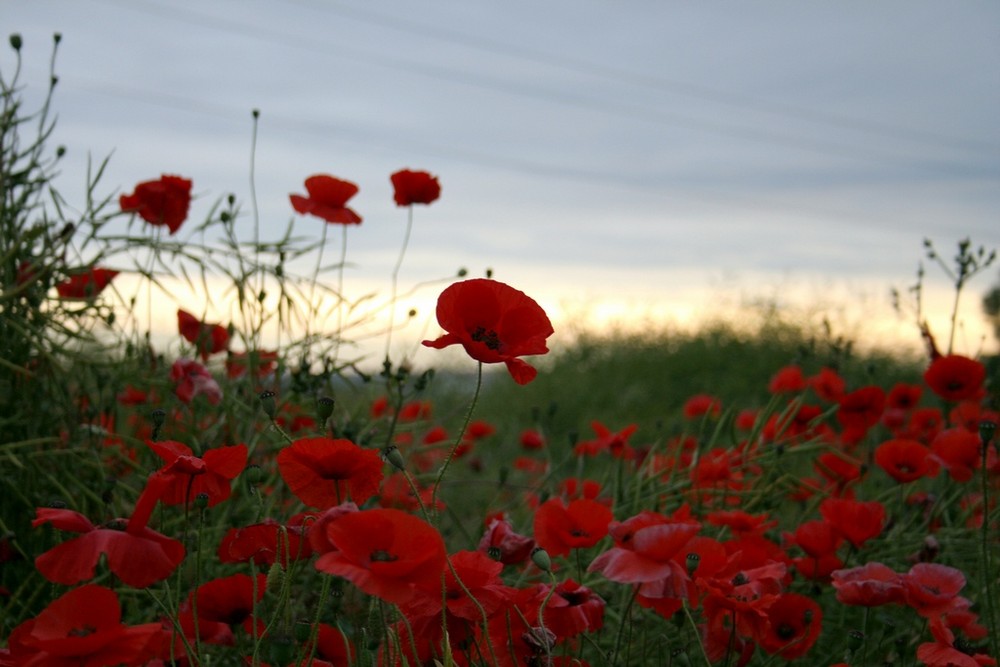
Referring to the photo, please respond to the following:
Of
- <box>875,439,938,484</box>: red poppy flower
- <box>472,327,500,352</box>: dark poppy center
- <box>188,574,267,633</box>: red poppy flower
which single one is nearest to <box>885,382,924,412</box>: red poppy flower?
<box>875,439,938,484</box>: red poppy flower

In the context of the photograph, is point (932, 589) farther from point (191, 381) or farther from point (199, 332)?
point (199, 332)

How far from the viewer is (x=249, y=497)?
1955 millimetres

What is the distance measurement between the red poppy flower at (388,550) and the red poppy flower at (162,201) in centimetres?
127

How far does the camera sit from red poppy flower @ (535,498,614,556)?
4.34 feet

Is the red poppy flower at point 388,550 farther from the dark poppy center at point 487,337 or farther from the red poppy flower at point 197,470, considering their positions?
the dark poppy center at point 487,337

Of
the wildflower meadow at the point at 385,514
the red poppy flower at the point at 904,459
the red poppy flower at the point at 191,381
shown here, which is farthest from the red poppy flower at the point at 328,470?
the red poppy flower at the point at 904,459

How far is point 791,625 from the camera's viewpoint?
1504mm

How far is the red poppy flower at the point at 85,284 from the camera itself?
7.01 ft

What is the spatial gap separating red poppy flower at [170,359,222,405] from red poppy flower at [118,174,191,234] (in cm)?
30

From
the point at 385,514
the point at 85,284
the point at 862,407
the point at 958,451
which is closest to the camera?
the point at 385,514

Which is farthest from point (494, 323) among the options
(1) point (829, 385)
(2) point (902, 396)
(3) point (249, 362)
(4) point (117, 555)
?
(2) point (902, 396)

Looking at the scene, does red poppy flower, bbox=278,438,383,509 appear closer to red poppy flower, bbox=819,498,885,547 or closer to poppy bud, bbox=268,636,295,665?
poppy bud, bbox=268,636,295,665

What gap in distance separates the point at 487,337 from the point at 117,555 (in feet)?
1.48

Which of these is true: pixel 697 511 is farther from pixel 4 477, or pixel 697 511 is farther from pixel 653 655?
pixel 4 477
